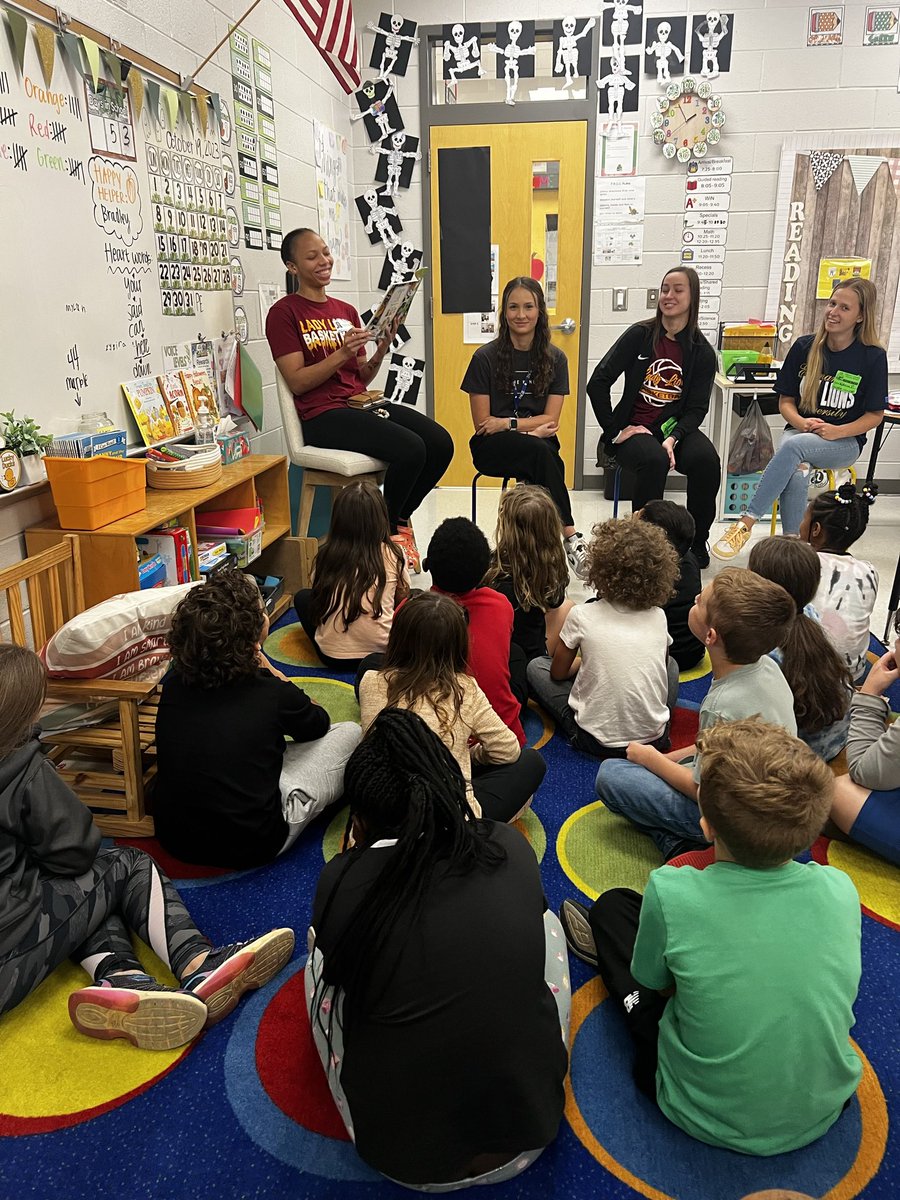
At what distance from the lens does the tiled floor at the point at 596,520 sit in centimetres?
370

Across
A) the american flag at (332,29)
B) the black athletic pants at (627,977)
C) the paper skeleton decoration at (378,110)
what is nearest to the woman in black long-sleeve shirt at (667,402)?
the american flag at (332,29)

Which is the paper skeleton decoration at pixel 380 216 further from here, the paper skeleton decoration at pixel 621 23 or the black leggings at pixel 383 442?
the black leggings at pixel 383 442

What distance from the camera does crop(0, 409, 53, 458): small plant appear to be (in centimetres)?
226

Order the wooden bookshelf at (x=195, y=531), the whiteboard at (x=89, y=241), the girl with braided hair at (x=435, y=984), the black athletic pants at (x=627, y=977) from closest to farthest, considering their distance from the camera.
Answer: the girl with braided hair at (x=435, y=984)
the black athletic pants at (x=627, y=977)
the whiteboard at (x=89, y=241)
the wooden bookshelf at (x=195, y=531)

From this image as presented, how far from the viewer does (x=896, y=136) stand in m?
4.66

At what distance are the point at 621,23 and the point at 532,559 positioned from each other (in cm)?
366

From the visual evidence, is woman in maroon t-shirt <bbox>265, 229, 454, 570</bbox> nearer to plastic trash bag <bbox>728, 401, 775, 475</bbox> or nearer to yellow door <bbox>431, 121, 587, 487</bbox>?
yellow door <bbox>431, 121, 587, 487</bbox>

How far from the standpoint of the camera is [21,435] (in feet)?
7.50

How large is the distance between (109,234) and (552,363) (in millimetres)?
1860

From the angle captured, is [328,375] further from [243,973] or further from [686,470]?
[243,973]

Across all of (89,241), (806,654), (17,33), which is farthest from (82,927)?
(17,33)

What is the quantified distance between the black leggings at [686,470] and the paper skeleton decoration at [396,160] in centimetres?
239

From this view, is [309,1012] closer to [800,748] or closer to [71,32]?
[800,748]

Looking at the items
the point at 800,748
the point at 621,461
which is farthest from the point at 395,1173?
the point at 621,461
